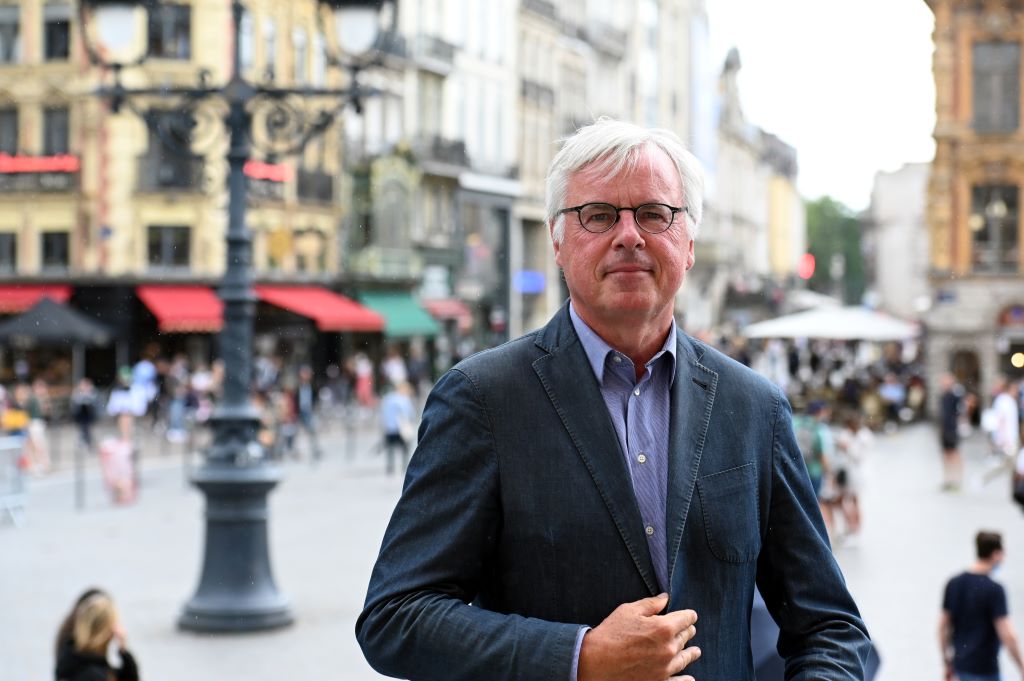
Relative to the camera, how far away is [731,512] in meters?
2.47

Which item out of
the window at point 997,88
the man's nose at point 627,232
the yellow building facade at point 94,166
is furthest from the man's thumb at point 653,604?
the window at point 997,88

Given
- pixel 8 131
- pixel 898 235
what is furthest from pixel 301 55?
pixel 898 235

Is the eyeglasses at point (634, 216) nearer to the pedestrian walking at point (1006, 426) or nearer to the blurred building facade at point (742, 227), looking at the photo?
the pedestrian walking at point (1006, 426)

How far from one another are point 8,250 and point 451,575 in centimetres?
4004

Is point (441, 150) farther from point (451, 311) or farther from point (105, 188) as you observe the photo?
point (105, 188)

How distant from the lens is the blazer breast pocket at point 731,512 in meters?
2.46

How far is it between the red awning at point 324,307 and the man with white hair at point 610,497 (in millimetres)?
39790

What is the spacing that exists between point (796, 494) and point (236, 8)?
9654mm

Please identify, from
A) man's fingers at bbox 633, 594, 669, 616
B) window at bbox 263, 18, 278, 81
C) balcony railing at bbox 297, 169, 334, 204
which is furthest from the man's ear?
balcony railing at bbox 297, 169, 334, 204

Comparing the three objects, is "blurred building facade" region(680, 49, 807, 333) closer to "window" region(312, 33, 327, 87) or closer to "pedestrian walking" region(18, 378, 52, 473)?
"window" region(312, 33, 327, 87)

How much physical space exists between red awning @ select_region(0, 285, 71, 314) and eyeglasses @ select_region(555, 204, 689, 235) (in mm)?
37530

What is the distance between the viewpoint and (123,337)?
129ft

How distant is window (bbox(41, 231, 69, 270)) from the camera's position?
40156 millimetres

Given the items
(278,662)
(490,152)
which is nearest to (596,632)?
(278,662)
